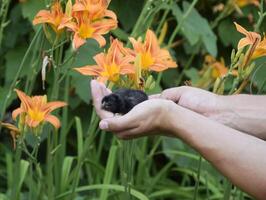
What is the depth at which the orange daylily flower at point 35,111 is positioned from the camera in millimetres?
1887

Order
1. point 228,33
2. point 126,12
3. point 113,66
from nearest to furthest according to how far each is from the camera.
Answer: point 113,66, point 126,12, point 228,33

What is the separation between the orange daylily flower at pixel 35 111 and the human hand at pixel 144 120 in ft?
1.37

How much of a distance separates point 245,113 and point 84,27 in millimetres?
459

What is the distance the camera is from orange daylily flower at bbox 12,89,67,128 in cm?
189

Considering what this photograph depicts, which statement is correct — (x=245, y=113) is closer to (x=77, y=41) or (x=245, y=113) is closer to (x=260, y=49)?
(x=260, y=49)

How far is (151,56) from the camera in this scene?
6.14 feet

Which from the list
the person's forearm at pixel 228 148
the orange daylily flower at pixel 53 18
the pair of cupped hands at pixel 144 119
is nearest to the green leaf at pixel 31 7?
the orange daylily flower at pixel 53 18

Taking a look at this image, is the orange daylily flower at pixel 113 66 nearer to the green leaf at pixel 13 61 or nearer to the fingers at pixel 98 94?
the fingers at pixel 98 94

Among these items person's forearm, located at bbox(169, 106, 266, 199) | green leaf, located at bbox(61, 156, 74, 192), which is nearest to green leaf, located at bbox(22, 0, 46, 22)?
green leaf, located at bbox(61, 156, 74, 192)

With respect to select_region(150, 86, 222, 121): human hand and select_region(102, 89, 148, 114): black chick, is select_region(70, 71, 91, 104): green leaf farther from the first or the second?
select_region(102, 89, 148, 114): black chick

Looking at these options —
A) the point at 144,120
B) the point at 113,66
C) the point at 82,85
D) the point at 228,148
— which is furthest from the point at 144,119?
the point at 82,85

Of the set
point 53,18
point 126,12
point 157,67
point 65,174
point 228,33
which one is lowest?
point 65,174

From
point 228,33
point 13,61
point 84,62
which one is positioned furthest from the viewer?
point 228,33

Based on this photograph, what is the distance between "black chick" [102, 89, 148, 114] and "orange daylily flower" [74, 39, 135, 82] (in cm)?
23
